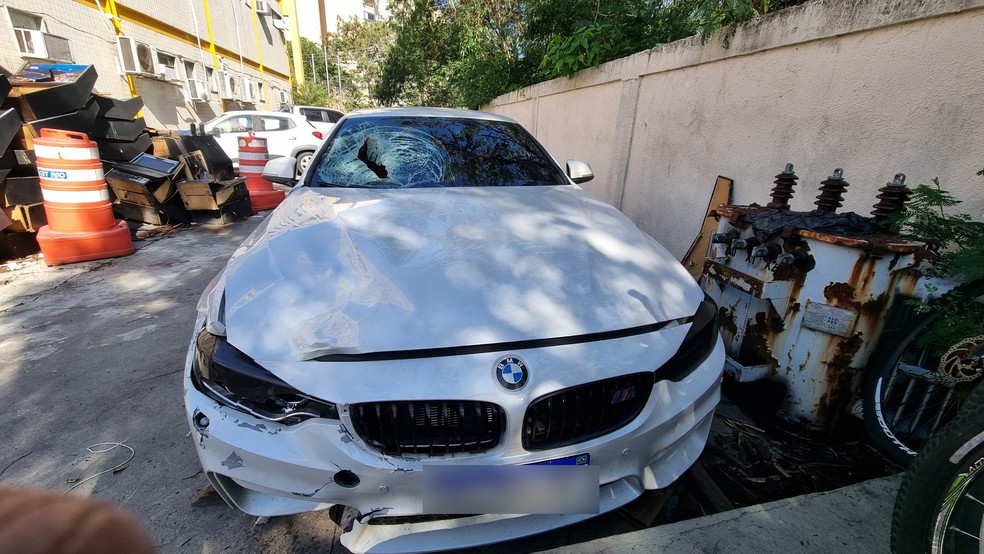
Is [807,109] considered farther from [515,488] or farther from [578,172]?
[515,488]

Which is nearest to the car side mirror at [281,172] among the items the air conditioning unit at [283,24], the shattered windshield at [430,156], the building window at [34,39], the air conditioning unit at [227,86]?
the shattered windshield at [430,156]

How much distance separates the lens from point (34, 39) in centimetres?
857

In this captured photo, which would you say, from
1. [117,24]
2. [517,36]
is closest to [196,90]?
[117,24]

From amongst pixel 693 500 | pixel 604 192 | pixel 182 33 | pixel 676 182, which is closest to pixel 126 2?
pixel 182 33

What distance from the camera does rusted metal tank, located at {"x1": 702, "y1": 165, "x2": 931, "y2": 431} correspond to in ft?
6.07

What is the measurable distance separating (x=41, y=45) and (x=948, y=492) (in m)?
13.5

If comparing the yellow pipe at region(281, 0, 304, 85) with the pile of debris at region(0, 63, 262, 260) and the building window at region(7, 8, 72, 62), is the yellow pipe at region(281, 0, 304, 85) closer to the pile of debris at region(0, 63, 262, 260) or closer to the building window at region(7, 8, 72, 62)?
the building window at region(7, 8, 72, 62)

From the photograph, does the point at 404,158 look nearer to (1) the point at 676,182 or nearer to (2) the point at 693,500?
(2) the point at 693,500

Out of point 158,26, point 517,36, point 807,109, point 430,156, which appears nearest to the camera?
point 430,156

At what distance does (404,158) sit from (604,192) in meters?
3.72

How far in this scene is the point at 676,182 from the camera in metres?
4.36

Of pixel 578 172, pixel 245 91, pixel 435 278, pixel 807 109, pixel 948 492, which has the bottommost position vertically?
pixel 948 492

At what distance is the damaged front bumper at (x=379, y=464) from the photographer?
126cm

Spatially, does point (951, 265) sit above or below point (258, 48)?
below
